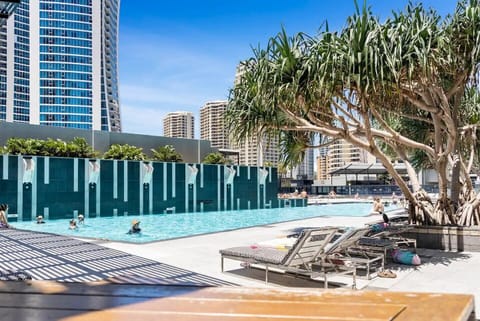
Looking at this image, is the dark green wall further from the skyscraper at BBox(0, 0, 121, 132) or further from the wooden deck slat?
the skyscraper at BBox(0, 0, 121, 132)

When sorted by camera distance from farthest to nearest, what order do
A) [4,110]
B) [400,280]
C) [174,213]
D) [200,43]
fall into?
A: [4,110] → [174,213] → [200,43] → [400,280]

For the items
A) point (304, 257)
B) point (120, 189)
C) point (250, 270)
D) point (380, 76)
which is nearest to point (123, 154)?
point (120, 189)

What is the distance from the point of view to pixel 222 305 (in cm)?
198

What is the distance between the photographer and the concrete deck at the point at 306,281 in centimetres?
629

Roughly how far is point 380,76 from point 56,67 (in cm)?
9688

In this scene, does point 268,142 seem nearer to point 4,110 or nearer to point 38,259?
point 38,259

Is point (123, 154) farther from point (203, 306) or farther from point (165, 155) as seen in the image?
point (203, 306)

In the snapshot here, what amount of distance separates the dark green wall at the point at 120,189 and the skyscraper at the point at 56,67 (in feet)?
230

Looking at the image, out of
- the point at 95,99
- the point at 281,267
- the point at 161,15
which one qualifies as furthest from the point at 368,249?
the point at 95,99

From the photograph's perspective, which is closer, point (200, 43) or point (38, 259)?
point (38, 259)

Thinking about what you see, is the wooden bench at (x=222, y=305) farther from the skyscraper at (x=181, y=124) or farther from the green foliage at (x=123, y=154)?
the skyscraper at (x=181, y=124)

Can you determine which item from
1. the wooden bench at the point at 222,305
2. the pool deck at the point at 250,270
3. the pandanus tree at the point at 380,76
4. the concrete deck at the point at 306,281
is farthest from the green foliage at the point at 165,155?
the wooden bench at the point at 222,305

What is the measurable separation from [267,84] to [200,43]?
42.7ft

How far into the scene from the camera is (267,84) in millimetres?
9562
